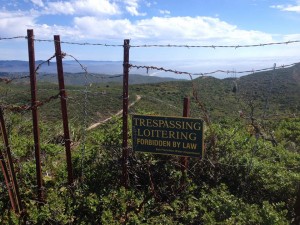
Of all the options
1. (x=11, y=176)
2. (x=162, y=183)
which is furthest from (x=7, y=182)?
(x=162, y=183)

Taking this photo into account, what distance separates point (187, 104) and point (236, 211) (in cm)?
166

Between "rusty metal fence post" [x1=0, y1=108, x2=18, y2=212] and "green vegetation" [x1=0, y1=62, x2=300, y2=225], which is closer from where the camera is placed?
"green vegetation" [x1=0, y1=62, x2=300, y2=225]

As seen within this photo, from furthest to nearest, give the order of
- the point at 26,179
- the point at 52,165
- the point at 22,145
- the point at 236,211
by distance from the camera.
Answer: the point at 22,145 → the point at 52,165 → the point at 26,179 → the point at 236,211

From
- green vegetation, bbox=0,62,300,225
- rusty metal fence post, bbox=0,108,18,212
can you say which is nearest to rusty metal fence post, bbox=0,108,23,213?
rusty metal fence post, bbox=0,108,18,212

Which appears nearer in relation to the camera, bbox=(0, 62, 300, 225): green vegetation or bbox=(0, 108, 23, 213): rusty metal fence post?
bbox=(0, 62, 300, 225): green vegetation

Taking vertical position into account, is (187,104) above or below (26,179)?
above

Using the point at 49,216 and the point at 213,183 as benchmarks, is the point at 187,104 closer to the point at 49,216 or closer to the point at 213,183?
the point at 213,183

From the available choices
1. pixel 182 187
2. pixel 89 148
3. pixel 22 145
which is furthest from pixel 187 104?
pixel 22 145

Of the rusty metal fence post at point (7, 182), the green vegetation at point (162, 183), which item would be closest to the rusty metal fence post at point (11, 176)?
the rusty metal fence post at point (7, 182)

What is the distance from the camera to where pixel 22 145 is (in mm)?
6930

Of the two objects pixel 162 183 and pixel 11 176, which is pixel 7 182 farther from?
pixel 162 183

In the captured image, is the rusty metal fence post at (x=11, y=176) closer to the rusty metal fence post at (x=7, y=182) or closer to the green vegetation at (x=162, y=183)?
the rusty metal fence post at (x=7, y=182)

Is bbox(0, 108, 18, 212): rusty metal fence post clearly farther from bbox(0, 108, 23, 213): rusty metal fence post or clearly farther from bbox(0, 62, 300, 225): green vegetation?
bbox(0, 62, 300, 225): green vegetation

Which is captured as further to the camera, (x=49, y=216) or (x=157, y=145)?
(x=157, y=145)
